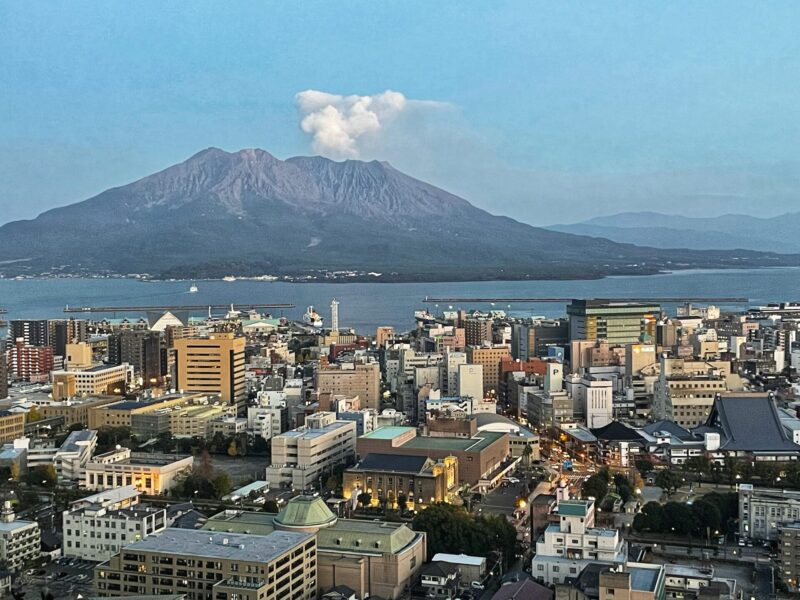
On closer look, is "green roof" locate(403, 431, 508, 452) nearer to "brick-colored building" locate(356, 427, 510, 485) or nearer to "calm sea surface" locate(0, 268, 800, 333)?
"brick-colored building" locate(356, 427, 510, 485)

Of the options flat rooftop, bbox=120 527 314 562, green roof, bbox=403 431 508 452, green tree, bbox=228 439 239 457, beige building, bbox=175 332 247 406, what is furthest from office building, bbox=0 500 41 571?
beige building, bbox=175 332 247 406

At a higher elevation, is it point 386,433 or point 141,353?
point 141,353

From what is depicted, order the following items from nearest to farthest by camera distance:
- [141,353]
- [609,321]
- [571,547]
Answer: [571,547] < [141,353] < [609,321]

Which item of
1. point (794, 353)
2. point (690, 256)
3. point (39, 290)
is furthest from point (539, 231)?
point (794, 353)

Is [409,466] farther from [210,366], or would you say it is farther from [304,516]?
[210,366]

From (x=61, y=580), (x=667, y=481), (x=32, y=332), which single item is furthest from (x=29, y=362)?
(x=667, y=481)
